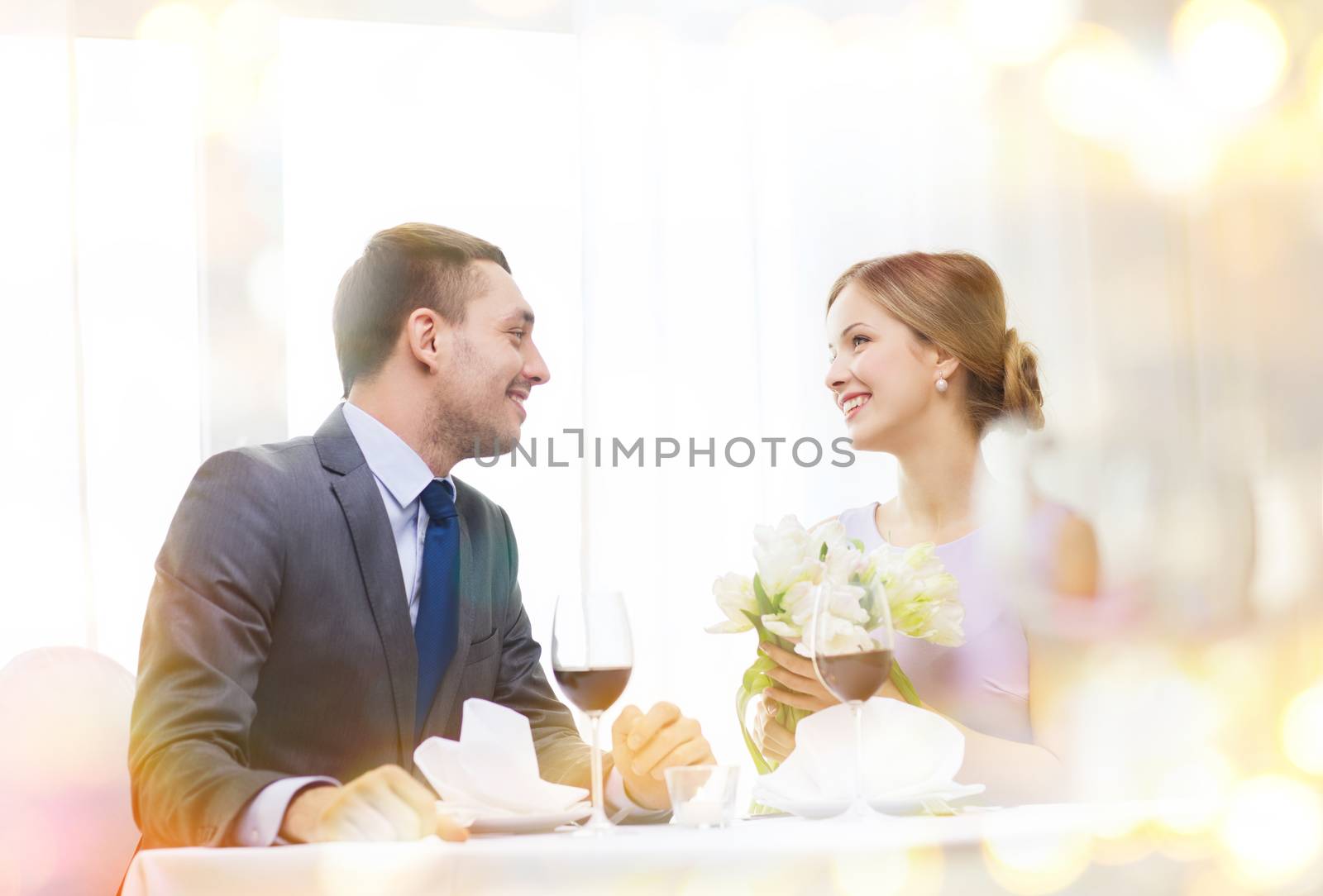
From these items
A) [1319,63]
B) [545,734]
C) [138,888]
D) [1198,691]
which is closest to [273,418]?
[545,734]

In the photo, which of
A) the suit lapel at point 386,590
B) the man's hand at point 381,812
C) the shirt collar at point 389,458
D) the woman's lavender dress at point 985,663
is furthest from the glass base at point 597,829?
the woman's lavender dress at point 985,663

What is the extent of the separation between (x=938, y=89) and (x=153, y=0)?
1.49 metres

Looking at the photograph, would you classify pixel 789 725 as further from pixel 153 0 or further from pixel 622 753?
pixel 153 0

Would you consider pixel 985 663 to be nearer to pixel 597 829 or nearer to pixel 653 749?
pixel 653 749

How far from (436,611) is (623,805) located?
16.8 inches

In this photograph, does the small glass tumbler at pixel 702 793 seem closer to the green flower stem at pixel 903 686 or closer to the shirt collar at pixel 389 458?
the green flower stem at pixel 903 686

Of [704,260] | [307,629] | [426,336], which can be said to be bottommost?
[307,629]

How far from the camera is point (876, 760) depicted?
92cm

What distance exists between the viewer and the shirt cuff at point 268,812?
81 cm

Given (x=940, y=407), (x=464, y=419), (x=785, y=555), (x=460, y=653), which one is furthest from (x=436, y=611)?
(x=940, y=407)
